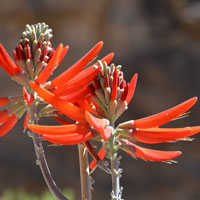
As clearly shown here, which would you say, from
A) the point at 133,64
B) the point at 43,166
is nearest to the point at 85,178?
the point at 43,166

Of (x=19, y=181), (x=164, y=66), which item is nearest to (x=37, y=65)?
(x=164, y=66)

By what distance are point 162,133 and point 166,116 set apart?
28 millimetres

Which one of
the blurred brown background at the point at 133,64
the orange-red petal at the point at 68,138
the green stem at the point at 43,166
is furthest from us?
the blurred brown background at the point at 133,64

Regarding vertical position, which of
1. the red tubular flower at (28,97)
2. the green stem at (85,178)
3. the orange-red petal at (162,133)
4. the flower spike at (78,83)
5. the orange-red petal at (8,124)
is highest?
the flower spike at (78,83)

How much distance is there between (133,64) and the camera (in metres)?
3.79

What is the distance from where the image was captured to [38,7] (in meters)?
3.83

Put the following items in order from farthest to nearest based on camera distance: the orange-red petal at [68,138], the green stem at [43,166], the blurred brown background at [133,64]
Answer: the blurred brown background at [133,64] → the green stem at [43,166] → the orange-red petal at [68,138]

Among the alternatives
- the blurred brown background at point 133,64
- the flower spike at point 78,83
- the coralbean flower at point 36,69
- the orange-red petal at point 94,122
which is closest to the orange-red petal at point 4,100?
the coralbean flower at point 36,69

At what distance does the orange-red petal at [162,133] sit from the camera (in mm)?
601

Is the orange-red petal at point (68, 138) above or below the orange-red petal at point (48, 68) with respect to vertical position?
below

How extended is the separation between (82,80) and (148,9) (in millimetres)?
3260

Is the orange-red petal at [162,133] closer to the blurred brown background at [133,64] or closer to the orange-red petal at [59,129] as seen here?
the orange-red petal at [59,129]

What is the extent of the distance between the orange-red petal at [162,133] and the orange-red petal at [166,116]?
0.01 m

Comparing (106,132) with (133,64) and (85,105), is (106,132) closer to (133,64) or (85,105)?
(85,105)
